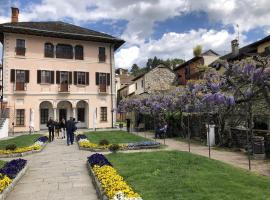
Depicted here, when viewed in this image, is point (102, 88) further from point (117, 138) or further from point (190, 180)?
point (190, 180)

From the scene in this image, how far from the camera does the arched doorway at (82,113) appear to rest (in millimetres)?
38250

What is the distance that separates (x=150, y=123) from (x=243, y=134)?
694 inches

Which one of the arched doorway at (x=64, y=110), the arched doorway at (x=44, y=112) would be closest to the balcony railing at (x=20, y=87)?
the arched doorway at (x=44, y=112)

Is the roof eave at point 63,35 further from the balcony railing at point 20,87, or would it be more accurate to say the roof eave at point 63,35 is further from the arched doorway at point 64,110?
the arched doorway at point 64,110

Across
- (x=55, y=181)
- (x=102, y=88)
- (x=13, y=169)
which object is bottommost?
(x=55, y=181)

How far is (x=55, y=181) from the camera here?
10.1 m

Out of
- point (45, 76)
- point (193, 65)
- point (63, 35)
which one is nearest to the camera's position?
point (45, 76)

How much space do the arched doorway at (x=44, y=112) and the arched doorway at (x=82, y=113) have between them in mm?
3399

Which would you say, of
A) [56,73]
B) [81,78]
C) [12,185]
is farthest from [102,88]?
[12,185]

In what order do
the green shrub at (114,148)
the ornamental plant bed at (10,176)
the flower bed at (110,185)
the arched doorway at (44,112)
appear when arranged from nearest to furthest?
1. the flower bed at (110,185)
2. the ornamental plant bed at (10,176)
3. the green shrub at (114,148)
4. the arched doorway at (44,112)

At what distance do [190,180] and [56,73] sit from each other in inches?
1144

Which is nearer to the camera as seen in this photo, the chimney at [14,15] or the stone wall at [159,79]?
the chimney at [14,15]

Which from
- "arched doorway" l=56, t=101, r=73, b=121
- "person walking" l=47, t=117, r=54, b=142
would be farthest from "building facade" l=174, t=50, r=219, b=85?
"person walking" l=47, t=117, r=54, b=142

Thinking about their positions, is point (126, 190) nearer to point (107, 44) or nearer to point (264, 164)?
point (264, 164)
